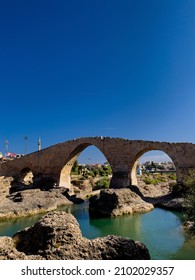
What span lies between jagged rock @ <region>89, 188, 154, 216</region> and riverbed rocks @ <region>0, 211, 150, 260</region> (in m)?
10.3

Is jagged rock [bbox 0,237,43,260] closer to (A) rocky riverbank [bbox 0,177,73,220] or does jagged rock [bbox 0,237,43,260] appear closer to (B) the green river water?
(B) the green river water

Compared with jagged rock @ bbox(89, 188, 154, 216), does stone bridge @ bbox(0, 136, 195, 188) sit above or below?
above

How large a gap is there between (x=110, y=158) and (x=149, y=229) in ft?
50.5

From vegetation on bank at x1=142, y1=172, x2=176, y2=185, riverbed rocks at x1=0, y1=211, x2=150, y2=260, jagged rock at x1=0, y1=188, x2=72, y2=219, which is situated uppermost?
vegetation on bank at x1=142, y1=172, x2=176, y2=185

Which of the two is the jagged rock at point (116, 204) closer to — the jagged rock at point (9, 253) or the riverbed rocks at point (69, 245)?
the riverbed rocks at point (69, 245)

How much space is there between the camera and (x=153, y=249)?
9758 mm

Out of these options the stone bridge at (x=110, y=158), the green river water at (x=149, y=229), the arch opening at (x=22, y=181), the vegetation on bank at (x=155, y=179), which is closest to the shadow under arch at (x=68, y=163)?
the stone bridge at (x=110, y=158)

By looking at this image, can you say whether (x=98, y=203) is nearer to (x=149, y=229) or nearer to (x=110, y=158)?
(x=149, y=229)

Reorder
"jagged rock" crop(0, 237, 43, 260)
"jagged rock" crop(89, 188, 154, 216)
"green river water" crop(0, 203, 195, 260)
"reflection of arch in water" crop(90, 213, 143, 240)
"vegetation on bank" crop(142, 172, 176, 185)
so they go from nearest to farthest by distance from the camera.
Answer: "jagged rock" crop(0, 237, 43, 260)
"green river water" crop(0, 203, 195, 260)
"reflection of arch in water" crop(90, 213, 143, 240)
"jagged rock" crop(89, 188, 154, 216)
"vegetation on bank" crop(142, 172, 176, 185)

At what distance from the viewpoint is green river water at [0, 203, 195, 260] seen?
31.3 ft

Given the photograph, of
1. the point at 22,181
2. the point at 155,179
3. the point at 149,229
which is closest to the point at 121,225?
the point at 149,229

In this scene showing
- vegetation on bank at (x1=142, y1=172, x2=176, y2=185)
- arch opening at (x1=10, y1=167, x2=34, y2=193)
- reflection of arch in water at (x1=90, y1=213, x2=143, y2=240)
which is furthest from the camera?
vegetation on bank at (x1=142, y1=172, x2=176, y2=185)

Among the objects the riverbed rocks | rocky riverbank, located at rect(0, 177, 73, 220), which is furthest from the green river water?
the riverbed rocks

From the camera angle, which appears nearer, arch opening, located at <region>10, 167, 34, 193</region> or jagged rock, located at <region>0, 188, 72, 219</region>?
jagged rock, located at <region>0, 188, 72, 219</region>
